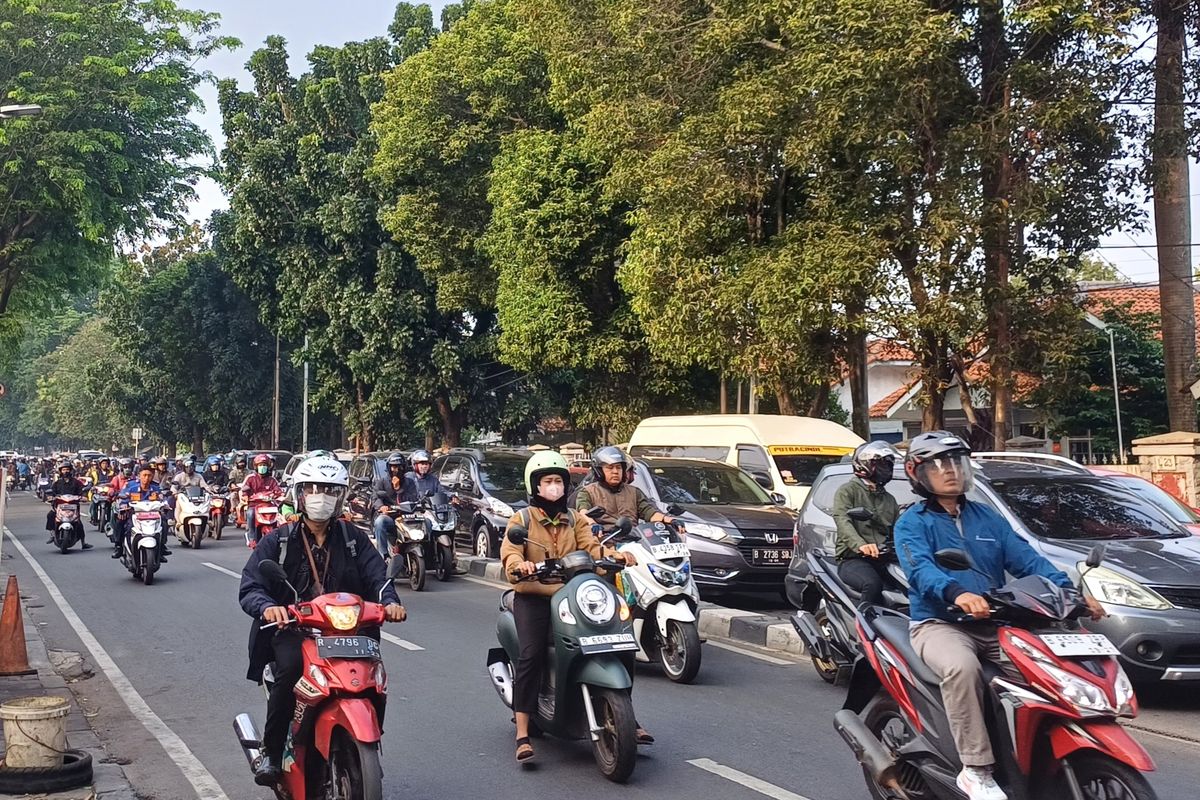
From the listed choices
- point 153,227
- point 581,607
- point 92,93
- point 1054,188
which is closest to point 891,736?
point 581,607

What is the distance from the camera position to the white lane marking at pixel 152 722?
20.5 feet

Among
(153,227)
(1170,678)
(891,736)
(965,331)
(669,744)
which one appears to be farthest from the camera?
(153,227)

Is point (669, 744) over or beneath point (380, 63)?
beneath

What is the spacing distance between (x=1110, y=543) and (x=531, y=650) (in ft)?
14.3

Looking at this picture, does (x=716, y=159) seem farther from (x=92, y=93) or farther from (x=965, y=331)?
(x=92, y=93)

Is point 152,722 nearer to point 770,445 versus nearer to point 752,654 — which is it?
point 752,654

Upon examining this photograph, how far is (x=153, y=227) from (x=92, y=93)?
5.58 metres

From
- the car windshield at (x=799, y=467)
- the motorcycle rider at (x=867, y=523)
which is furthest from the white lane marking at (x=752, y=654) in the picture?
the car windshield at (x=799, y=467)

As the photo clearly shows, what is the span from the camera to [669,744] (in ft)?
22.6

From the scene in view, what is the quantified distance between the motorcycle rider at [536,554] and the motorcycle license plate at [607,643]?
0.40 m

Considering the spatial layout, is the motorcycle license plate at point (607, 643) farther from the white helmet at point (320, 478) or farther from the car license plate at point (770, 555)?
the car license plate at point (770, 555)

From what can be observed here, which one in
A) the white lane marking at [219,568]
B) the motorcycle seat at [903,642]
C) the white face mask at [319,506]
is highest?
the white face mask at [319,506]

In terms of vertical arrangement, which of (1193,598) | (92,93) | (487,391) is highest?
(92,93)

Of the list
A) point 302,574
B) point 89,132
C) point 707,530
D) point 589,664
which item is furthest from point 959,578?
point 89,132
